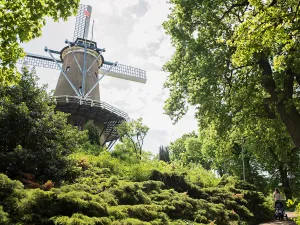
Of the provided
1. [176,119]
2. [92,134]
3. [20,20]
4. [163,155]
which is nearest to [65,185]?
[20,20]

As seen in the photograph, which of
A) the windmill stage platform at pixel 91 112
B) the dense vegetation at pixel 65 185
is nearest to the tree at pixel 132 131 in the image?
the windmill stage platform at pixel 91 112

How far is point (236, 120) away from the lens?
17688 mm

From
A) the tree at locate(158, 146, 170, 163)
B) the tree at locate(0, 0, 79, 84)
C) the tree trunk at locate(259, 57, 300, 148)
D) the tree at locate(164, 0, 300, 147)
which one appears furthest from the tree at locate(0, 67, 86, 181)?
the tree at locate(158, 146, 170, 163)

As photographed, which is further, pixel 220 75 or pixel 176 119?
pixel 176 119

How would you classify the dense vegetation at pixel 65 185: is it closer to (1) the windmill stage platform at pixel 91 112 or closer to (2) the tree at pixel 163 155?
(1) the windmill stage platform at pixel 91 112

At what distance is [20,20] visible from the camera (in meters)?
7.47

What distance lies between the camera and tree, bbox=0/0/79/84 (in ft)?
24.1

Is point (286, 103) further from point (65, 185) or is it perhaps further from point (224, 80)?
point (65, 185)

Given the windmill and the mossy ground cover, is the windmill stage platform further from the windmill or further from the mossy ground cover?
Answer: the mossy ground cover

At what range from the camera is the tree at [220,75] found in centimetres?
1343

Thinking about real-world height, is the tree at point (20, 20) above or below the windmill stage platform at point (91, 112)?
below

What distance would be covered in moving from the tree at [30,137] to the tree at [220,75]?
714 centimetres

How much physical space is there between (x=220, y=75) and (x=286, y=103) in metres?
3.53

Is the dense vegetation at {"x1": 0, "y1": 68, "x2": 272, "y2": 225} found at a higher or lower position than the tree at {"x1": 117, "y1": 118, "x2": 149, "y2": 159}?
lower
